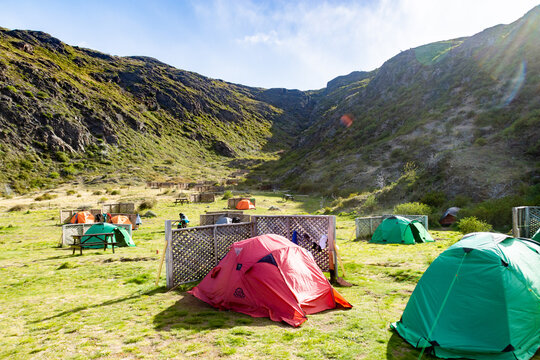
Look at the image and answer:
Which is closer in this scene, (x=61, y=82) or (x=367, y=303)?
(x=367, y=303)

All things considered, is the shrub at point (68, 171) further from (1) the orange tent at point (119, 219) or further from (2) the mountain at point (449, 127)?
(1) the orange tent at point (119, 219)

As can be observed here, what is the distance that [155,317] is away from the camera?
6.67m

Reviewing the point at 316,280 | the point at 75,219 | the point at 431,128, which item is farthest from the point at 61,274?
the point at 431,128

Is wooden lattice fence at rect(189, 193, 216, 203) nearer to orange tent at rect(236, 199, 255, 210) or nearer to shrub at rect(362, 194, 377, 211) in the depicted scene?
orange tent at rect(236, 199, 255, 210)

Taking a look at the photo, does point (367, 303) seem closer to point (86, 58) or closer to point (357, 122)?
point (357, 122)

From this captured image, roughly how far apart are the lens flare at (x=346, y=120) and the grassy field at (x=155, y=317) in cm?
5969

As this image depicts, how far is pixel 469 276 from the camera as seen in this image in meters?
5.12

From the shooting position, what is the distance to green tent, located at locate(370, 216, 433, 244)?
16.0 metres

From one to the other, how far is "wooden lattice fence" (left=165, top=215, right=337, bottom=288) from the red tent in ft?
5.26

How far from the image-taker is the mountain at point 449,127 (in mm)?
26781

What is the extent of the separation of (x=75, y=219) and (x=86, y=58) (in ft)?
313

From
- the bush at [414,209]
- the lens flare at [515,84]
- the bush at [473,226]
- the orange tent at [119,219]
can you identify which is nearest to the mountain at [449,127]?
the lens flare at [515,84]

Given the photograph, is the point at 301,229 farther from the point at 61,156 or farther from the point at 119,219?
the point at 61,156

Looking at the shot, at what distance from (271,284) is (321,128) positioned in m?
79.1
